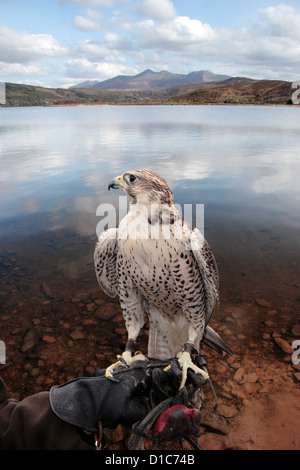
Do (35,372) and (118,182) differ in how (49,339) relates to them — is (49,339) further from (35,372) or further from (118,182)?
(118,182)

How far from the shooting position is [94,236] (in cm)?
628

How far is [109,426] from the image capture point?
1917mm

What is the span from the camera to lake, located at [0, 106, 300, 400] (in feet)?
12.0

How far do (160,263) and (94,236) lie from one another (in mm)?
4168

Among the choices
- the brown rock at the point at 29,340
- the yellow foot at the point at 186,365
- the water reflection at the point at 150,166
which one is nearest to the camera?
the yellow foot at the point at 186,365

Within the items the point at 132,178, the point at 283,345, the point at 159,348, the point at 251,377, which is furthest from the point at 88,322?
the point at 283,345

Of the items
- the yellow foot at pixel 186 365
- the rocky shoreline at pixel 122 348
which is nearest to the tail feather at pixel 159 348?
the rocky shoreline at pixel 122 348

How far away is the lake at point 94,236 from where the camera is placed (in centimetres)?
366

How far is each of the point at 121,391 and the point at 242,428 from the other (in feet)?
3.99

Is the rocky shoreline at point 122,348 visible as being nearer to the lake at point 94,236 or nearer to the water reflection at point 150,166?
the lake at point 94,236

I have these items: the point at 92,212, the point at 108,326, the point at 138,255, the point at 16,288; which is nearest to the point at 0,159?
the point at 92,212

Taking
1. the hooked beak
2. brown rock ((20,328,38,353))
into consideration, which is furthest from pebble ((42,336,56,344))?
the hooked beak

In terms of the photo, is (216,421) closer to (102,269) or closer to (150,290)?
(150,290)

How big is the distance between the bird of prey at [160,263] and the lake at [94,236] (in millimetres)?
886
